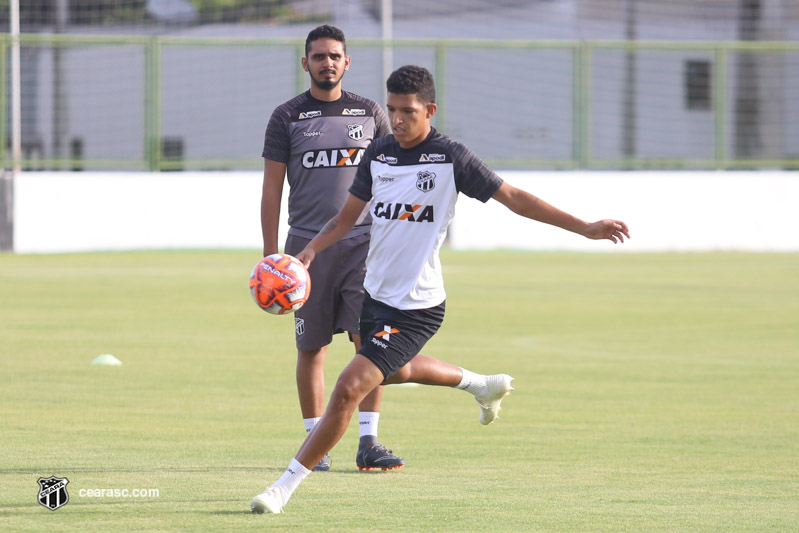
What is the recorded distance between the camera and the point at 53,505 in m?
6.42

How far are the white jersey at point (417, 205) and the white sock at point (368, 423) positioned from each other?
4.20ft

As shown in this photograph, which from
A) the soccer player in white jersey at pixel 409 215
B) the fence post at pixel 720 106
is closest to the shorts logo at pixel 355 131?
the soccer player in white jersey at pixel 409 215

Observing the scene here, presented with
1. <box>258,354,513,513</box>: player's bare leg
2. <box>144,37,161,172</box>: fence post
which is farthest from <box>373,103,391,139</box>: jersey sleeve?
<box>144,37,161,172</box>: fence post

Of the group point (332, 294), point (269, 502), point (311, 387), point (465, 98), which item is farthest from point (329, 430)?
point (465, 98)

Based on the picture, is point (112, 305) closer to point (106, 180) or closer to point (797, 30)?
point (106, 180)

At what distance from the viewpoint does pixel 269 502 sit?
632 centimetres

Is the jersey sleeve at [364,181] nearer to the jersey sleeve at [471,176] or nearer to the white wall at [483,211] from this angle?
the jersey sleeve at [471,176]

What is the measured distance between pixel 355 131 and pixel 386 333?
5.84ft

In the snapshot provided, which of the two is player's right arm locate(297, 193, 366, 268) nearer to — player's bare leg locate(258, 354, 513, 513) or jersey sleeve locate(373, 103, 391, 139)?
player's bare leg locate(258, 354, 513, 513)

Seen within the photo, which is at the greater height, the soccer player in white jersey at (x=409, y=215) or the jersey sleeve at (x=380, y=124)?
the jersey sleeve at (x=380, y=124)

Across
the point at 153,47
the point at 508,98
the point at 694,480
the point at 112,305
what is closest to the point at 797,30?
the point at 508,98

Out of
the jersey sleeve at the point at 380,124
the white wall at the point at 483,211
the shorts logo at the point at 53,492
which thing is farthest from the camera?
the white wall at the point at 483,211

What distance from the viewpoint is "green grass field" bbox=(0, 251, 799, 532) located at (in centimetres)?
654

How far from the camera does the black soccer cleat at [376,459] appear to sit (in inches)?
303
